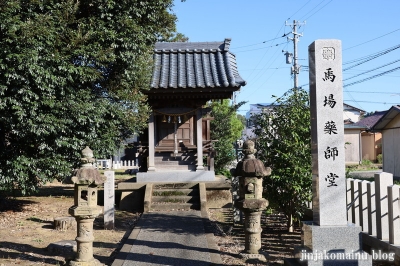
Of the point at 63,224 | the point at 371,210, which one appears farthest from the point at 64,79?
the point at 371,210

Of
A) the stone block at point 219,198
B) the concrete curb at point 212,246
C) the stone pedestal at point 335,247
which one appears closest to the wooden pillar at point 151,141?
the stone block at point 219,198

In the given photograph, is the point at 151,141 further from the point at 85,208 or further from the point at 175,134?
the point at 85,208

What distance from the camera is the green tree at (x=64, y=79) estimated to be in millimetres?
9516

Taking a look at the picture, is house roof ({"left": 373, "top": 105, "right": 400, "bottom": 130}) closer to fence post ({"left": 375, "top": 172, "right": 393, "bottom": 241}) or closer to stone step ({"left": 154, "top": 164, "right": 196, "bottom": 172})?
stone step ({"left": 154, "top": 164, "right": 196, "bottom": 172})

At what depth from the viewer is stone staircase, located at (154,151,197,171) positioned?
1542cm

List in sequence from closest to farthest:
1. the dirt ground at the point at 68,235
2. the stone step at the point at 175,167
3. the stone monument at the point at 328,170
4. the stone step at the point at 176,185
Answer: the stone monument at the point at 328,170 < the dirt ground at the point at 68,235 < the stone step at the point at 176,185 < the stone step at the point at 175,167

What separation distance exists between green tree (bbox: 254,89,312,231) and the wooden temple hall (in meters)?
4.27

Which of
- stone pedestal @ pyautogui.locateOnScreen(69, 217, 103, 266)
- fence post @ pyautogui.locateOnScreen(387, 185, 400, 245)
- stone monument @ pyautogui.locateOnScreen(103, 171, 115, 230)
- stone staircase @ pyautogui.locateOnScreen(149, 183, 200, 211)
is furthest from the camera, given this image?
stone staircase @ pyautogui.locateOnScreen(149, 183, 200, 211)

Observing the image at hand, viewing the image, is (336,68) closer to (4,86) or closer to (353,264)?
(353,264)

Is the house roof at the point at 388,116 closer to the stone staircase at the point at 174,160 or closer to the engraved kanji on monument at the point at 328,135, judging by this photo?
the stone staircase at the point at 174,160

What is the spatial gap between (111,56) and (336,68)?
6264mm

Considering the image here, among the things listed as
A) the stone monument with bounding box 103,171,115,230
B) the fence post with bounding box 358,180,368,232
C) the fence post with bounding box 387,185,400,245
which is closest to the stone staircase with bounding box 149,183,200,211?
the stone monument with bounding box 103,171,115,230

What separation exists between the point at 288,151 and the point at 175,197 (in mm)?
5391

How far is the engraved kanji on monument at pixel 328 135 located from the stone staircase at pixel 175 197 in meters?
6.78
